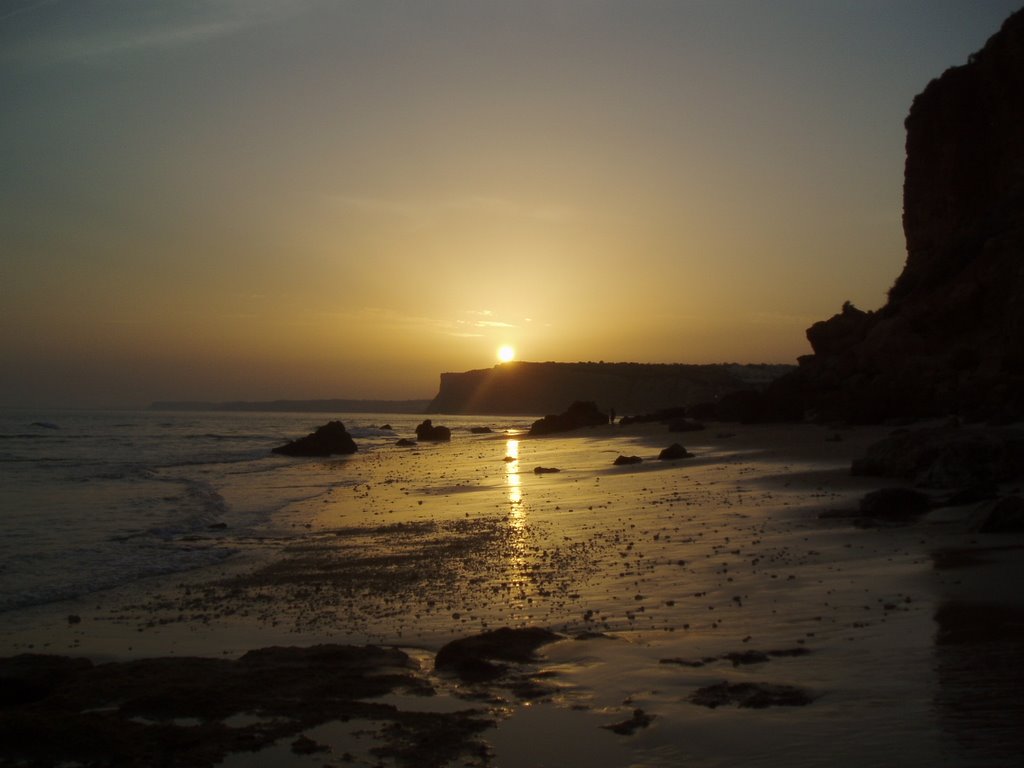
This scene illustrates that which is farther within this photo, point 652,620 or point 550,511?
point 550,511

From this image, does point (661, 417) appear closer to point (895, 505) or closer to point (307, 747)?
point (895, 505)

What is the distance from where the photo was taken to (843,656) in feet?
21.5

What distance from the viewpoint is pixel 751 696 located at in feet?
19.2

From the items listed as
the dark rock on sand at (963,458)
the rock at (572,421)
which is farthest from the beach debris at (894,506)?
the rock at (572,421)

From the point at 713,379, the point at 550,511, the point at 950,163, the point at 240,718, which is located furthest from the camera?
the point at 713,379

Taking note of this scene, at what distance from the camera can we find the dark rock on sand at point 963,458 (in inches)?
545

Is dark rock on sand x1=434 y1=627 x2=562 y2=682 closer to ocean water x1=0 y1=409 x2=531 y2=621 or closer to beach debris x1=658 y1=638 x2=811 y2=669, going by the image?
beach debris x1=658 y1=638 x2=811 y2=669

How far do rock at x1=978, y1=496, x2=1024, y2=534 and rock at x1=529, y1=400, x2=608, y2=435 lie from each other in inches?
2001

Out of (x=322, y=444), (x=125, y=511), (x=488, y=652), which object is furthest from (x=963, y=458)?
(x=322, y=444)

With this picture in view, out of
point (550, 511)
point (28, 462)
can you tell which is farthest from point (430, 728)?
point (28, 462)

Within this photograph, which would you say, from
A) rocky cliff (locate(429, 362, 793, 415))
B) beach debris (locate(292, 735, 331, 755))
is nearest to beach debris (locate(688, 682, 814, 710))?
beach debris (locate(292, 735, 331, 755))

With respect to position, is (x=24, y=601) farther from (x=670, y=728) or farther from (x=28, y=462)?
(x=28, y=462)

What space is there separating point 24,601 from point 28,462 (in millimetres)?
30584

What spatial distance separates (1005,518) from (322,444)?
4208 centimetres
